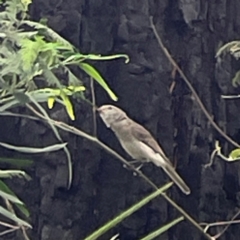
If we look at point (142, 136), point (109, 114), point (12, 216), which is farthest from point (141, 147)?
point (12, 216)

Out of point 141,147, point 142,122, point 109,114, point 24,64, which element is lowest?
point 142,122

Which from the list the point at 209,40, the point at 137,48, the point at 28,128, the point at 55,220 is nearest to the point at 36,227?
the point at 55,220

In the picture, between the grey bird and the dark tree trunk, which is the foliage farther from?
the dark tree trunk

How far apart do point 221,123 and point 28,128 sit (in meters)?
0.71

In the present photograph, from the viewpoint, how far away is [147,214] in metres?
2.91

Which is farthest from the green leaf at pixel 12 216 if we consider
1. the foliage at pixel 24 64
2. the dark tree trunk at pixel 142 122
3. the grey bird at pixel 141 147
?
the dark tree trunk at pixel 142 122

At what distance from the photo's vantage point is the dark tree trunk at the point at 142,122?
2.81m

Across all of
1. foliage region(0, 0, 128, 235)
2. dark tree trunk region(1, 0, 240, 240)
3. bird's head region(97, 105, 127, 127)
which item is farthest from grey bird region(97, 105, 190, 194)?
dark tree trunk region(1, 0, 240, 240)

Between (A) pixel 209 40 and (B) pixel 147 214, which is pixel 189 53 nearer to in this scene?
(A) pixel 209 40

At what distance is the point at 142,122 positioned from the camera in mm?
2852

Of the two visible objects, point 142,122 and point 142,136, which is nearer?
point 142,136

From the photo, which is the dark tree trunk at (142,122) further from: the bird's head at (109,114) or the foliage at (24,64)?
the foliage at (24,64)

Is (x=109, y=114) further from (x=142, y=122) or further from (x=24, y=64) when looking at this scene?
(x=142, y=122)

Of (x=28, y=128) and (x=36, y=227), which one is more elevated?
(x=28, y=128)
